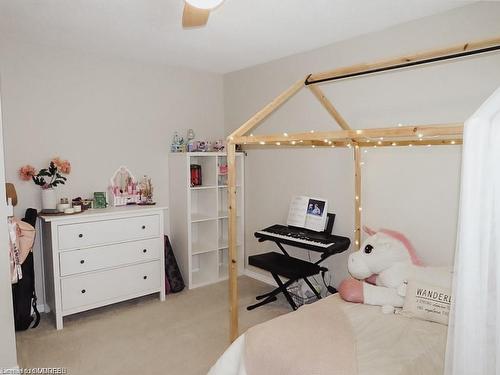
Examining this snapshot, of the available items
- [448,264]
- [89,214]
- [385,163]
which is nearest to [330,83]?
[385,163]

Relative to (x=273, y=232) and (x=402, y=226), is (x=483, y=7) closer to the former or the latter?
(x=402, y=226)

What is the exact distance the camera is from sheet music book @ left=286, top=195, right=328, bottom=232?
3.46 m

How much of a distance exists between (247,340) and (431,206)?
1756mm

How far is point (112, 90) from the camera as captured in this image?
379cm

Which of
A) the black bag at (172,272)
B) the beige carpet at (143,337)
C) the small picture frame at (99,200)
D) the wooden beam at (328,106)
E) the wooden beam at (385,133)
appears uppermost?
the wooden beam at (328,106)

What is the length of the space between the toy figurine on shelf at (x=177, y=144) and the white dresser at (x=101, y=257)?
32.8 inches

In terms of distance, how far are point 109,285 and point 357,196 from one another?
2.37 metres

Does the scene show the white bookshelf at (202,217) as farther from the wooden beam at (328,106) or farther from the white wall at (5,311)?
the white wall at (5,311)

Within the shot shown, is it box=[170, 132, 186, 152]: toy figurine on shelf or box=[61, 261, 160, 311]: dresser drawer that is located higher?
box=[170, 132, 186, 152]: toy figurine on shelf

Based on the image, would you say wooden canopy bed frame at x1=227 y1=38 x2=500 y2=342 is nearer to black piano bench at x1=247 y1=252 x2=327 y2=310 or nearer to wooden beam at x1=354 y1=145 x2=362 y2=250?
wooden beam at x1=354 y1=145 x2=362 y2=250

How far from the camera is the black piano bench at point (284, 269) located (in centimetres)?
323

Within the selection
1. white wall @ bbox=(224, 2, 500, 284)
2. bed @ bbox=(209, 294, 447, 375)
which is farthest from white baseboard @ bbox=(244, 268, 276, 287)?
Result: bed @ bbox=(209, 294, 447, 375)

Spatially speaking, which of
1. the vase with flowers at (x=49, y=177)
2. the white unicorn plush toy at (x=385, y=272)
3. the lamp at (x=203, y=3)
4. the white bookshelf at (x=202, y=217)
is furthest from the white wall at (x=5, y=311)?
the white unicorn plush toy at (x=385, y=272)

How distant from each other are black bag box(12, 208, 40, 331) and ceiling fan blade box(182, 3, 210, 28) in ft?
7.16
